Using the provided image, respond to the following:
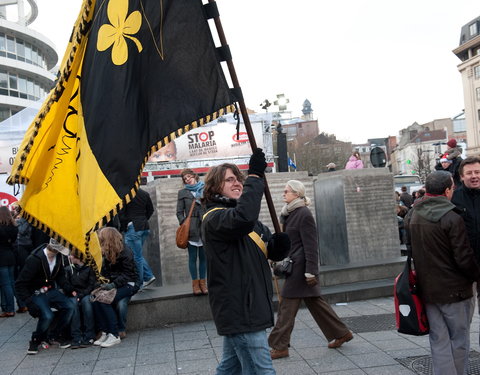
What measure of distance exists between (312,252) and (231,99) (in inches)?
104

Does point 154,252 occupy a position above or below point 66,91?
below

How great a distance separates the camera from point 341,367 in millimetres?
5441

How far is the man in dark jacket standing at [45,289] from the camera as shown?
6863 mm

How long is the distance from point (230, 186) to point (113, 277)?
4133 millimetres

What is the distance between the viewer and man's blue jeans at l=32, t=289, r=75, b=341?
6848 mm

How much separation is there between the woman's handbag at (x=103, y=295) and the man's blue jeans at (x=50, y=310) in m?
0.29

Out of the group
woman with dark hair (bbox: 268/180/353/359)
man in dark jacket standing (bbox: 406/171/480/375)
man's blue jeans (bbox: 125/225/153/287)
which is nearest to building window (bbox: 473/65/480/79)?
man's blue jeans (bbox: 125/225/153/287)

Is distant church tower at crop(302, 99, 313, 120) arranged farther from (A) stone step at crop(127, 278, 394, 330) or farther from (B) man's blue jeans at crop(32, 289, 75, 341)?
(B) man's blue jeans at crop(32, 289, 75, 341)

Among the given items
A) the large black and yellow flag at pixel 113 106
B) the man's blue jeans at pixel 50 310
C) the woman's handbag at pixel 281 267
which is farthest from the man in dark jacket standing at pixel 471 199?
the man's blue jeans at pixel 50 310

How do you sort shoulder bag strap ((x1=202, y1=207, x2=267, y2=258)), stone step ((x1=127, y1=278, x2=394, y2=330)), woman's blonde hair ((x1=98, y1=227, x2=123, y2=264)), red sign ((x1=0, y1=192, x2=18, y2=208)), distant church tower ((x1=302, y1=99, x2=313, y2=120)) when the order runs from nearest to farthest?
shoulder bag strap ((x1=202, y1=207, x2=267, y2=258)) < woman's blonde hair ((x1=98, y1=227, x2=123, y2=264)) < stone step ((x1=127, y1=278, x2=394, y2=330)) < red sign ((x1=0, y1=192, x2=18, y2=208)) < distant church tower ((x1=302, y1=99, x2=313, y2=120))

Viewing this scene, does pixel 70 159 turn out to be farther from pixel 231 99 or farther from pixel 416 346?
pixel 416 346

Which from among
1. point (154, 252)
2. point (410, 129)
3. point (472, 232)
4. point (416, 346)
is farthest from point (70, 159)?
point (410, 129)

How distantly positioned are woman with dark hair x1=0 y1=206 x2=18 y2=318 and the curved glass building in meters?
47.6

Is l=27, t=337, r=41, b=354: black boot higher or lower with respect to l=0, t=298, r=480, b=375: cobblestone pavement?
higher
